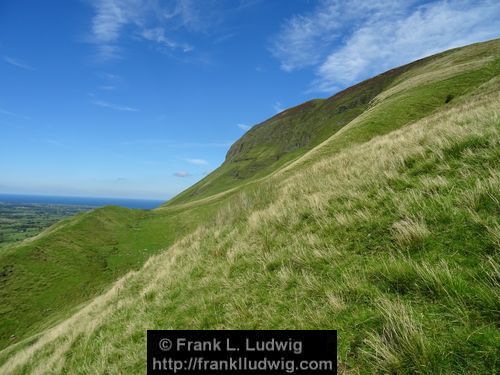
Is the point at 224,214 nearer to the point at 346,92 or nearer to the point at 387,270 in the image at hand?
the point at 387,270

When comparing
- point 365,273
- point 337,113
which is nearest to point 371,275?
point 365,273

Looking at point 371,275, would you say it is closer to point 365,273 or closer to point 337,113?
point 365,273

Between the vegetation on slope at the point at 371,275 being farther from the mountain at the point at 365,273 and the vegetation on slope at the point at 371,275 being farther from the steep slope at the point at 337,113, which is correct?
the steep slope at the point at 337,113

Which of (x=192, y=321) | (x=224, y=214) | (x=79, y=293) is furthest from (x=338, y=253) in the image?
(x=79, y=293)

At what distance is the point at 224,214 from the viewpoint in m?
14.1
